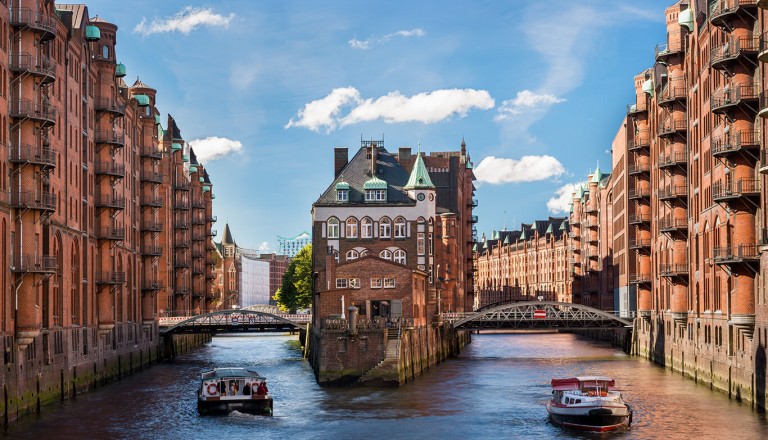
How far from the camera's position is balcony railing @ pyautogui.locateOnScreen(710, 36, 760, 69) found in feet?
204

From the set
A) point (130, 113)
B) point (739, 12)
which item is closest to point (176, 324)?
point (130, 113)

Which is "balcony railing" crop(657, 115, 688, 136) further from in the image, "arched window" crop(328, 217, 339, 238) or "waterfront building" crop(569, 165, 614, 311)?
"waterfront building" crop(569, 165, 614, 311)

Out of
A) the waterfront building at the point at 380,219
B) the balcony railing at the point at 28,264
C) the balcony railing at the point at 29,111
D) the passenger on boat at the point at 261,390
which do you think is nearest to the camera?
the balcony railing at the point at 28,264

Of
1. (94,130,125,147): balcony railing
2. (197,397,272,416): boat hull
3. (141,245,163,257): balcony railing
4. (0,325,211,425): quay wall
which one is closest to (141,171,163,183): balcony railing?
(141,245,163,257): balcony railing

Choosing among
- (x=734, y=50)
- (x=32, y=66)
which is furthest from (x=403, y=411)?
(x=32, y=66)

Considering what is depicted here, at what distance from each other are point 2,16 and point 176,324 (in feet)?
206

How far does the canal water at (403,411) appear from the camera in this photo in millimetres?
56531

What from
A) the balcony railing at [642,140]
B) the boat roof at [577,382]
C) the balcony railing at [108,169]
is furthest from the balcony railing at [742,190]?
the balcony railing at [108,169]

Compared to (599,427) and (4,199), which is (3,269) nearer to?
(4,199)

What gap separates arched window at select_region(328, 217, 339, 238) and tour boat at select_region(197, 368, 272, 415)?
49.4 metres

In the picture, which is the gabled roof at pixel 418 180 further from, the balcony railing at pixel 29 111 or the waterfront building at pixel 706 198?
the balcony railing at pixel 29 111

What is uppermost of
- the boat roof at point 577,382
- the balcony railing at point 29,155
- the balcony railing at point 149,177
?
the balcony railing at point 149,177

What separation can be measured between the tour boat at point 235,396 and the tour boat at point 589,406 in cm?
1659

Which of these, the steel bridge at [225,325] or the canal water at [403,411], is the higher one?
the steel bridge at [225,325]
